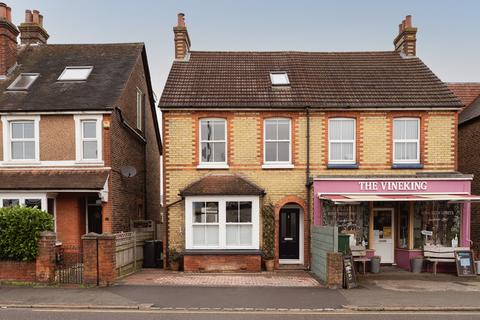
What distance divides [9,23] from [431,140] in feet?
60.3

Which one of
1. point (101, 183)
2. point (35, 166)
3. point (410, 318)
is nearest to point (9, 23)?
point (35, 166)

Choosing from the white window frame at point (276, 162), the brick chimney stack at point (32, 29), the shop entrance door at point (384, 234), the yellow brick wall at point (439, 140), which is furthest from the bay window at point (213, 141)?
the brick chimney stack at point (32, 29)

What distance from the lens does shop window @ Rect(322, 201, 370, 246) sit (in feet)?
51.7

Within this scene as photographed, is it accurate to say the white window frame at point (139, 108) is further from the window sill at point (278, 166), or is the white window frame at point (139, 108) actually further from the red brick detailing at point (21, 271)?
the red brick detailing at point (21, 271)

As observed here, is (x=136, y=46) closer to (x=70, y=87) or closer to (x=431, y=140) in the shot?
(x=70, y=87)

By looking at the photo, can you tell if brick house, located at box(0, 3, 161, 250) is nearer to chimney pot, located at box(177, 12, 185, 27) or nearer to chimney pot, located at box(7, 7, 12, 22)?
chimney pot, located at box(7, 7, 12, 22)

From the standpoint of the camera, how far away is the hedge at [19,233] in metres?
12.3

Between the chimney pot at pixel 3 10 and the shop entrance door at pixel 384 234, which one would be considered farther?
the chimney pot at pixel 3 10

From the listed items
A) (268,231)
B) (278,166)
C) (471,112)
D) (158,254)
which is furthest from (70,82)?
(471,112)

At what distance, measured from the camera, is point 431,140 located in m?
16.2

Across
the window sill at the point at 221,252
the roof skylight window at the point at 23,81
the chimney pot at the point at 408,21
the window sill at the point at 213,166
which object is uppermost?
the chimney pot at the point at 408,21

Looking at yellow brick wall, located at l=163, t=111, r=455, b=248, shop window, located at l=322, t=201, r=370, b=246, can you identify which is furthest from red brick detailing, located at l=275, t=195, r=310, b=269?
shop window, located at l=322, t=201, r=370, b=246

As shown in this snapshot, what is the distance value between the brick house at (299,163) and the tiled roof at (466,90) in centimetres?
661

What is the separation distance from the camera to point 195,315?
952cm
